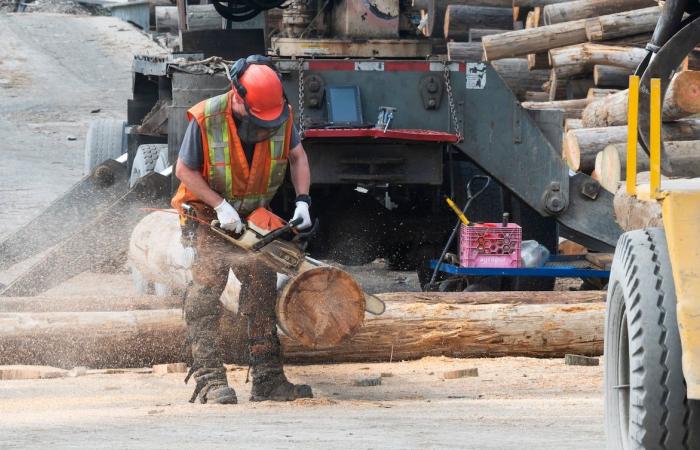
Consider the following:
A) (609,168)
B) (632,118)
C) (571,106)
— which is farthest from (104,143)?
(632,118)

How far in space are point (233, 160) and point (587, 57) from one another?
9.90 metres

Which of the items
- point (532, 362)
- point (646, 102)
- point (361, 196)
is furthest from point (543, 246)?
point (646, 102)

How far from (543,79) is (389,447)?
13721 mm

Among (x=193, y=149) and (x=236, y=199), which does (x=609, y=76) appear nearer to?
(x=236, y=199)

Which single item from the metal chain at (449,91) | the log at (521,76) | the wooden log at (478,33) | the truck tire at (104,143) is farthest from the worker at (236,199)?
the wooden log at (478,33)

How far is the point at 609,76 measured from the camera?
52.8ft

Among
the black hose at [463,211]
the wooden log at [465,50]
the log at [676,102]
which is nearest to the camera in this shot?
the black hose at [463,211]

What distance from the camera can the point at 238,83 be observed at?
23.5 feet

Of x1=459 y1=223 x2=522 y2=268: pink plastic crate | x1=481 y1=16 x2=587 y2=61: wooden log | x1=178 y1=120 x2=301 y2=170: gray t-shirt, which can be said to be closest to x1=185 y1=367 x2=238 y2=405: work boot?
x1=178 y1=120 x2=301 y2=170: gray t-shirt

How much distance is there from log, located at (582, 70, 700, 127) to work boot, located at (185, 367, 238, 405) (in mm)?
5895

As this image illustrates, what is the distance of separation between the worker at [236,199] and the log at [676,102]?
544cm

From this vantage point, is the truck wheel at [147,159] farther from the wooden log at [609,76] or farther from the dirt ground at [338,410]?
the wooden log at [609,76]

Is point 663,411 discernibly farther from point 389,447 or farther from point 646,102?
point 389,447

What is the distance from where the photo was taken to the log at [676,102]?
1246cm
